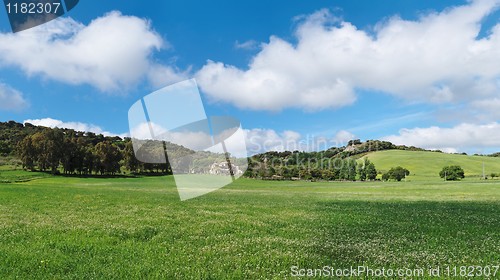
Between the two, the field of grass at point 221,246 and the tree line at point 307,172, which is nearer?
the field of grass at point 221,246

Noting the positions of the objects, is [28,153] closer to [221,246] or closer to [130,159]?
[130,159]

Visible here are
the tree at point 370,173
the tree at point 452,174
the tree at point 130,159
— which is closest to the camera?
the tree at point 130,159

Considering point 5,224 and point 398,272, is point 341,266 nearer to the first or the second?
point 398,272

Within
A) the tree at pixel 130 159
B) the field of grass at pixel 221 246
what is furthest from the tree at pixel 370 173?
the field of grass at pixel 221 246

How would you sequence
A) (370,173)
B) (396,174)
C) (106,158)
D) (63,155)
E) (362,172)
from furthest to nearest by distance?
(362,172) → (370,173) → (396,174) → (106,158) → (63,155)

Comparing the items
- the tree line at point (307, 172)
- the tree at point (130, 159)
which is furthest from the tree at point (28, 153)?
the tree line at point (307, 172)

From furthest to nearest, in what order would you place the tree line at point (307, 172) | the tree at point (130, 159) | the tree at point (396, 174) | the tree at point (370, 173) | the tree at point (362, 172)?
the tree at point (370, 173)
the tree at point (362, 172)
the tree at point (396, 174)
the tree line at point (307, 172)
the tree at point (130, 159)

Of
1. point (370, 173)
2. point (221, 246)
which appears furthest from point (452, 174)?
point (221, 246)

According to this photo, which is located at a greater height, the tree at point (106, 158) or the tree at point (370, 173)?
the tree at point (106, 158)

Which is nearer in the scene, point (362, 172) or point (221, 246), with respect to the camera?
point (221, 246)

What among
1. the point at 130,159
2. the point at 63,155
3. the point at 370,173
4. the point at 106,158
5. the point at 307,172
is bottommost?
the point at 370,173

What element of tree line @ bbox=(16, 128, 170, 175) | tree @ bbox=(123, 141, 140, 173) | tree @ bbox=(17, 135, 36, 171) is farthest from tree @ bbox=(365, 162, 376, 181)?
tree @ bbox=(17, 135, 36, 171)

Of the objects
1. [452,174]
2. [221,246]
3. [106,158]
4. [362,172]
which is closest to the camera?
[221,246]

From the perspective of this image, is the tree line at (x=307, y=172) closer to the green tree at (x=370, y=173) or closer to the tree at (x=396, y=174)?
the green tree at (x=370, y=173)
